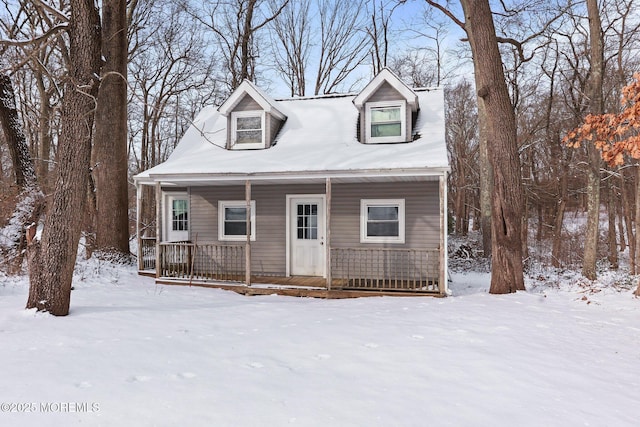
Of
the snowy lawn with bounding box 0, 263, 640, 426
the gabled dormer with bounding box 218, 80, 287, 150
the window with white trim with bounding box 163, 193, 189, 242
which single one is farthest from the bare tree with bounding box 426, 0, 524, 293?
the window with white trim with bounding box 163, 193, 189, 242

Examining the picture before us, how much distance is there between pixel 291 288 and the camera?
30.7 ft

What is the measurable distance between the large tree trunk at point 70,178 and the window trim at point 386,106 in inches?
259

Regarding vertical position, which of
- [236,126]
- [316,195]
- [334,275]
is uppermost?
[236,126]

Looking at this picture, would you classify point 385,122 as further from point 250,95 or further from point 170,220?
point 170,220

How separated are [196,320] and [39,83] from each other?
53.2ft

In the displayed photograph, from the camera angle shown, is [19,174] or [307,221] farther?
[307,221]

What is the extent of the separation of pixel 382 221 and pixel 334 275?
6.50 feet

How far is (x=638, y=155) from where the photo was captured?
4672 millimetres

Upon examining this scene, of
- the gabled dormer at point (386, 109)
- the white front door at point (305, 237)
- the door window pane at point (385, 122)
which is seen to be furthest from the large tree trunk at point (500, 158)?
the white front door at point (305, 237)

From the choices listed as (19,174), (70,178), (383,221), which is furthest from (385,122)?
(19,174)

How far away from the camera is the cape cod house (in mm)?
9406

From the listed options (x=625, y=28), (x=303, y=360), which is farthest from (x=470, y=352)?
(x=625, y=28)

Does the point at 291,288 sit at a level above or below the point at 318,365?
above

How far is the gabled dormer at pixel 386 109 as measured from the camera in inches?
418
